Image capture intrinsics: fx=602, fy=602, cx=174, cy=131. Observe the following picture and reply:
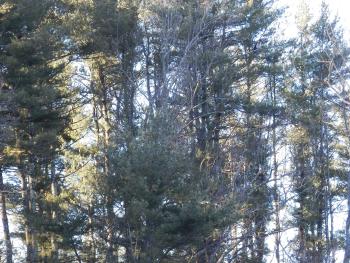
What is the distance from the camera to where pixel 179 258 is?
52.6 feet

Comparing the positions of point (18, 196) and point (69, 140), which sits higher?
point (69, 140)

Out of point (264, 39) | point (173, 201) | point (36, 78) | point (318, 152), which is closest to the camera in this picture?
point (173, 201)

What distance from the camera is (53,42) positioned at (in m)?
17.8

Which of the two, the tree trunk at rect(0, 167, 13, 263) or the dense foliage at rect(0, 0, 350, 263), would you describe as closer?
the dense foliage at rect(0, 0, 350, 263)

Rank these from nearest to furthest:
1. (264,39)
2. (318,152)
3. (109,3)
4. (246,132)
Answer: (109,3), (246,132), (264,39), (318,152)

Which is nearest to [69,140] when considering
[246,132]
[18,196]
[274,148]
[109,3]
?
[18,196]

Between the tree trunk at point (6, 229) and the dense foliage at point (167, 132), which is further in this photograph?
the tree trunk at point (6, 229)

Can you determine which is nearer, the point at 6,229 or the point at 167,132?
the point at 167,132

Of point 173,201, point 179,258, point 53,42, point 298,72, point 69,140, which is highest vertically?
point 298,72

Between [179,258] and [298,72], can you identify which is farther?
[298,72]

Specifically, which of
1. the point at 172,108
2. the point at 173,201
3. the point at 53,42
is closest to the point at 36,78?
the point at 53,42

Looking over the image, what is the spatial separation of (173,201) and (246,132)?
656 cm

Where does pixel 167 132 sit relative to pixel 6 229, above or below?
above

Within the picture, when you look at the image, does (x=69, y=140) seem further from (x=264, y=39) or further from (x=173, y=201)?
(x=264, y=39)
